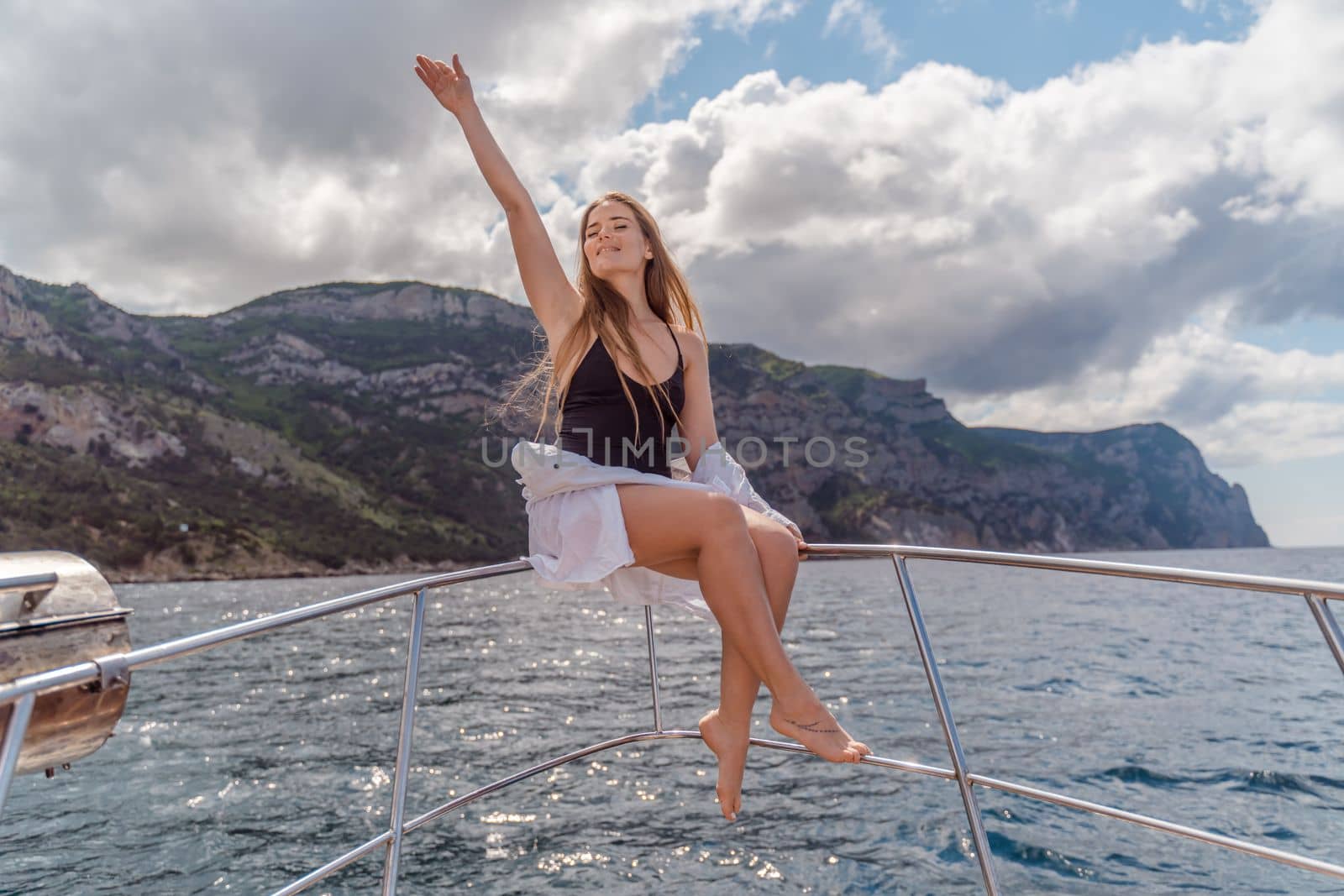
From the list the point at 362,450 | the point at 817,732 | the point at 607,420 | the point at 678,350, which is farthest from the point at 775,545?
the point at 362,450

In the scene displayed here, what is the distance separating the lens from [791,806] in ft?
20.3

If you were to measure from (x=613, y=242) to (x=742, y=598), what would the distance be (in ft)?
4.50

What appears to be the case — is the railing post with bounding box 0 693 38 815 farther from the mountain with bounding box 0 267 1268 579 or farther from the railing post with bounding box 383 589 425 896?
the mountain with bounding box 0 267 1268 579

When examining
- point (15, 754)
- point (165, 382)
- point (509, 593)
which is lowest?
point (509, 593)

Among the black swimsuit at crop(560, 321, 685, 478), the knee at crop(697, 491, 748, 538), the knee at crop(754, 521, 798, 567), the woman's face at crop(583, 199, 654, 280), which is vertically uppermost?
the woman's face at crop(583, 199, 654, 280)

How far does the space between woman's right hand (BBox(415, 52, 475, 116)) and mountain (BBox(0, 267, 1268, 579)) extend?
83.0 ft

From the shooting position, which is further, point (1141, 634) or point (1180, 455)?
point (1180, 455)

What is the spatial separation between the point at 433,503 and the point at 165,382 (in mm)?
35784

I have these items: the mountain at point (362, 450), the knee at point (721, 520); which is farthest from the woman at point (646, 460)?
the mountain at point (362, 450)

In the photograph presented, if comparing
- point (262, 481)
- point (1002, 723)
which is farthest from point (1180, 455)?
point (1002, 723)

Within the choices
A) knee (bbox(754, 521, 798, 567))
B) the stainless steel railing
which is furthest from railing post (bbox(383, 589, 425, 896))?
knee (bbox(754, 521, 798, 567))

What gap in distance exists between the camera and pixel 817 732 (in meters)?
2.06

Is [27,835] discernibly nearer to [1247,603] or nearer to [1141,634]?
[1141,634]

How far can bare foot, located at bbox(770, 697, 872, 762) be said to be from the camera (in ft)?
6.70
